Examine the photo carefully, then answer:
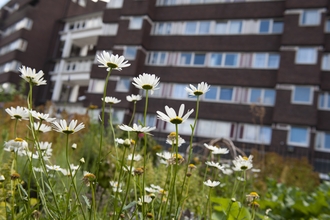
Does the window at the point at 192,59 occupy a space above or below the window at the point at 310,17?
below

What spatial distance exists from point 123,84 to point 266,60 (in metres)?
8.31

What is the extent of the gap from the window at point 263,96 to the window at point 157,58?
18.5ft

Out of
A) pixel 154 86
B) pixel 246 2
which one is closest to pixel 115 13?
pixel 246 2

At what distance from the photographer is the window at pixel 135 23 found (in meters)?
21.9

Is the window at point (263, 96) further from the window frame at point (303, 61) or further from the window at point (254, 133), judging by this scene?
the window frame at point (303, 61)

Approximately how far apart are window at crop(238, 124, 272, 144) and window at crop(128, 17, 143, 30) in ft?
29.1

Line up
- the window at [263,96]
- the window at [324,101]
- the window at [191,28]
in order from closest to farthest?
the window at [324,101] → the window at [263,96] → the window at [191,28]

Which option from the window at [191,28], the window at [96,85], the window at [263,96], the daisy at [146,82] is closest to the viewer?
the daisy at [146,82]

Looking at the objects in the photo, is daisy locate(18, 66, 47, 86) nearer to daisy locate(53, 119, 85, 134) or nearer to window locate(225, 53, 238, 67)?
daisy locate(53, 119, 85, 134)

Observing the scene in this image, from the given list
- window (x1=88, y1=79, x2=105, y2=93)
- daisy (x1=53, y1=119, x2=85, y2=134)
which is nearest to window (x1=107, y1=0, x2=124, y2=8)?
window (x1=88, y1=79, x2=105, y2=93)

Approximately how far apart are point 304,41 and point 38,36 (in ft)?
76.4

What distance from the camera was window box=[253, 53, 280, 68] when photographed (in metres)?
18.2

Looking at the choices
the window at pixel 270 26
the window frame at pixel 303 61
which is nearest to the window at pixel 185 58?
the window at pixel 270 26

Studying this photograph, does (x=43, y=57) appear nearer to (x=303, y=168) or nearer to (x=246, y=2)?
(x=246, y=2)
